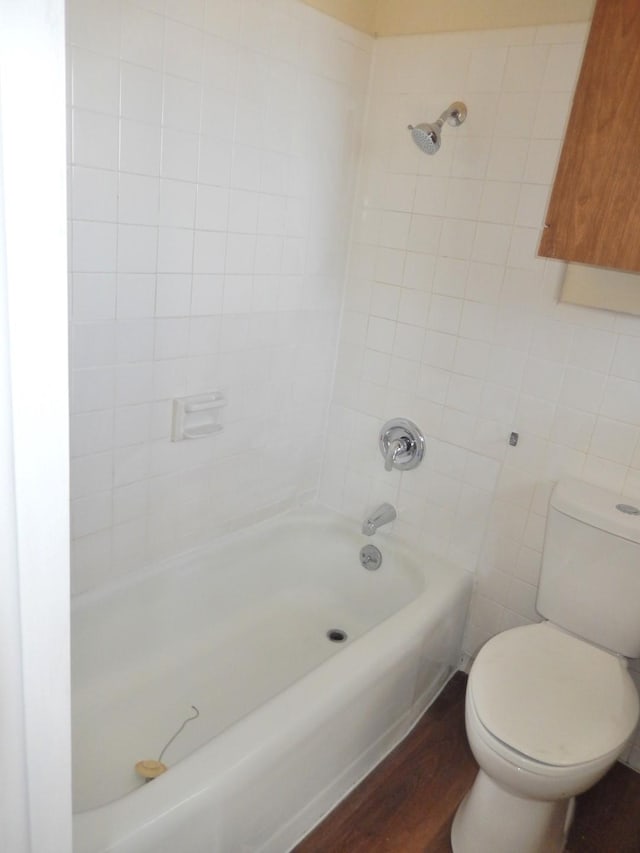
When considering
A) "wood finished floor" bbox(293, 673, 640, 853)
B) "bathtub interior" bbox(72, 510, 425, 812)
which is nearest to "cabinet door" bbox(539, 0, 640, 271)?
"bathtub interior" bbox(72, 510, 425, 812)

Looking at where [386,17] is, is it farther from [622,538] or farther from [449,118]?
[622,538]

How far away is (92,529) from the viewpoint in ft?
5.57

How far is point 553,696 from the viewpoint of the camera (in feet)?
4.87

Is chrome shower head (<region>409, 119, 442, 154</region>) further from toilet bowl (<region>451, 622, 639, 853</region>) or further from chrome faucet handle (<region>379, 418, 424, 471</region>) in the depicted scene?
toilet bowl (<region>451, 622, 639, 853</region>)

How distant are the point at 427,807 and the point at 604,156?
65.6 inches

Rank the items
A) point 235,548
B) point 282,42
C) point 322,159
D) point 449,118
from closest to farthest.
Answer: point 282,42, point 449,118, point 322,159, point 235,548

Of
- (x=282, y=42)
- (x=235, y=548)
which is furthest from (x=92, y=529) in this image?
(x=282, y=42)

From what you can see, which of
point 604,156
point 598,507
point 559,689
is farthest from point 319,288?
point 559,689

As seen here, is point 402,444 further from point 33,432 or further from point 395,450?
point 33,432

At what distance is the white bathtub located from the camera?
1.24 meters

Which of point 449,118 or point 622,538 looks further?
point 449,118

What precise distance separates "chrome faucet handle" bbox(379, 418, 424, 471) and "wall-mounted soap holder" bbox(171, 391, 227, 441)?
597 millimetres

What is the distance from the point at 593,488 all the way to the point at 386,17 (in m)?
1.57

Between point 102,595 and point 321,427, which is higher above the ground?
point 321,427
